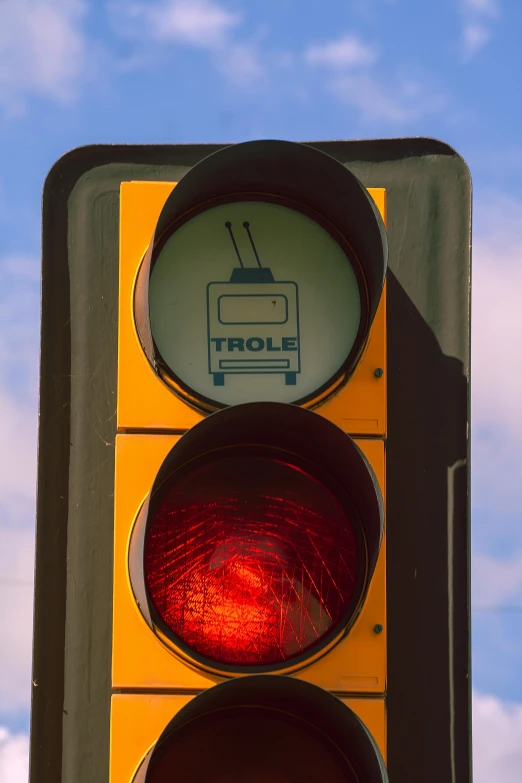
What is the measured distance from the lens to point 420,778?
331cm

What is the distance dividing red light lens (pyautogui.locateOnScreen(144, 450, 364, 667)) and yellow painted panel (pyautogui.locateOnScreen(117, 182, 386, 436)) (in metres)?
0.25

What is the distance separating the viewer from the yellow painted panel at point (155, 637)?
120 inches

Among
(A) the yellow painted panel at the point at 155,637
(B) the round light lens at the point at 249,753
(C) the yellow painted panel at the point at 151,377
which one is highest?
(C) the yellow painted panel at the point at 151,377

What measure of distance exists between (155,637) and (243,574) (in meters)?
0.27

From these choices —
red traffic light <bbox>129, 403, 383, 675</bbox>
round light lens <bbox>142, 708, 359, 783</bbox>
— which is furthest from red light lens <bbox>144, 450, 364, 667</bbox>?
round light lens <bbox>142, 708, 359, 783</bbox>

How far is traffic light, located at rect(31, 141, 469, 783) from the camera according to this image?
2971 mm

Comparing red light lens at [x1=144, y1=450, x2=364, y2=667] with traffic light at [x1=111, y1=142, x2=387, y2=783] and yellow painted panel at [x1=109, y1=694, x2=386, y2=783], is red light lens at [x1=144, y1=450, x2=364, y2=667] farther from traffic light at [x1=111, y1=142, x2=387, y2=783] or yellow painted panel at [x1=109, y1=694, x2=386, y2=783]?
yellow painted panel at [x1=109, y1=694, x2=386, y2=783]

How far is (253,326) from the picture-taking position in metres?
3.23

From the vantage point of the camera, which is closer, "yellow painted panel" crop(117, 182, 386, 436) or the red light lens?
the red light lens

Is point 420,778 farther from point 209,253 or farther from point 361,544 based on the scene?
point 209,253

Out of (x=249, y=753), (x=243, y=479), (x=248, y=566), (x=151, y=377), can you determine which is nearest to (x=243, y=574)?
(x=248, y=566)

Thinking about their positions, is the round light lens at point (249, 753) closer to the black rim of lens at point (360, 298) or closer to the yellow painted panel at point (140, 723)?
the yellow painted panel at point (140, 723)

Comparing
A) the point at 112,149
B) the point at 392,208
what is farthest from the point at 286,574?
the point at 112,149

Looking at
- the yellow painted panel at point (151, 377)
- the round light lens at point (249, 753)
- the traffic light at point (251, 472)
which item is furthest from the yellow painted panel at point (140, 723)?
the yellow painted panel at point (151, 377)
